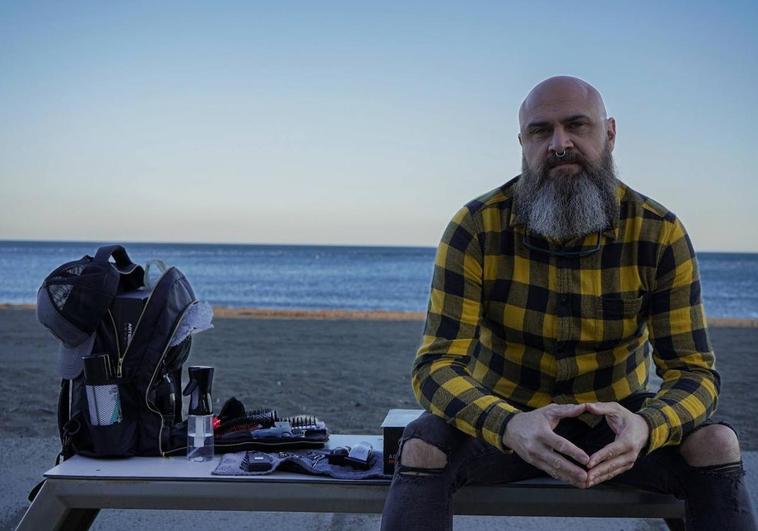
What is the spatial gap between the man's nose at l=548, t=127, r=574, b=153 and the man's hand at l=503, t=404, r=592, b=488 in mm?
939

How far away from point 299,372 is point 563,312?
557 centimetres

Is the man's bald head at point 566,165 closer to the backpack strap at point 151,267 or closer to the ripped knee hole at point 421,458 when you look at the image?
the ripped knee hole at point 421,458

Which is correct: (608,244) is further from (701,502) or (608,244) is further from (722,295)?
(722,295)

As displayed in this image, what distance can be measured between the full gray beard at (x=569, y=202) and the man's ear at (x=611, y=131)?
103 mm

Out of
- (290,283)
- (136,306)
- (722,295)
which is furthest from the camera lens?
(290,283)

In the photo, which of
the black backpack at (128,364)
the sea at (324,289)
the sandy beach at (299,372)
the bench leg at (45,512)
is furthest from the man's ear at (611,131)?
the sea at (324,289)

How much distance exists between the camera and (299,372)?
803 centimetres

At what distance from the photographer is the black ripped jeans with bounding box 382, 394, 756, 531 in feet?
7.45

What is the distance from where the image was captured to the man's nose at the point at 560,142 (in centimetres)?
280

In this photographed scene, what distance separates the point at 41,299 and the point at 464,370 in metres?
1.55

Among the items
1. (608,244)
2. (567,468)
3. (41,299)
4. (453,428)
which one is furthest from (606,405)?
(41,299)

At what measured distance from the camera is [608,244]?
2.79m

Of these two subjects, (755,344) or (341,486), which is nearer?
(341,486)

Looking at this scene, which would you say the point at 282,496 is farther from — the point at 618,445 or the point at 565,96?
the point at 565,96
